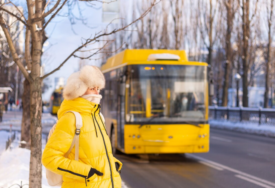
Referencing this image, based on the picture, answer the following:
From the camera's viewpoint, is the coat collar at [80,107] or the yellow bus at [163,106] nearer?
the coat collar at [80,107]

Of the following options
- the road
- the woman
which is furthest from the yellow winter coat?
the road

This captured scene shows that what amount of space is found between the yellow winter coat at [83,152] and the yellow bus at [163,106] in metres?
8.32

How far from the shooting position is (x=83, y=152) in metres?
3.16

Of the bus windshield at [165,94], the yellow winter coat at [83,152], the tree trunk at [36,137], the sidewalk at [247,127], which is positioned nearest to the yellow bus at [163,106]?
the bus windshield at [165,94]

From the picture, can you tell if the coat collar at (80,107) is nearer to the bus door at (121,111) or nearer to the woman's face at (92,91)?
the woman's face at (92,91)

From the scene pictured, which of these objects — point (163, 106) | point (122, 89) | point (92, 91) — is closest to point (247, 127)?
point (163, 106)

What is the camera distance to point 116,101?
13.3 meters

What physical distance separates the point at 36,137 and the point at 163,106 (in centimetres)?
651

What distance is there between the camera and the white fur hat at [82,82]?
3.32m

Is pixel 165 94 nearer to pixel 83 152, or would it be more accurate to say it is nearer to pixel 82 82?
pixel 82 82

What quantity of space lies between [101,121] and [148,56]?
960 cm

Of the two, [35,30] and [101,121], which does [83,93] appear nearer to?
[101,121]

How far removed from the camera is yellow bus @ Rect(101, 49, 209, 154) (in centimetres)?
1171

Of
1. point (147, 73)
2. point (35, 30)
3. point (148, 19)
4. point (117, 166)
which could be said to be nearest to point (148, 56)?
point (147, 73)
